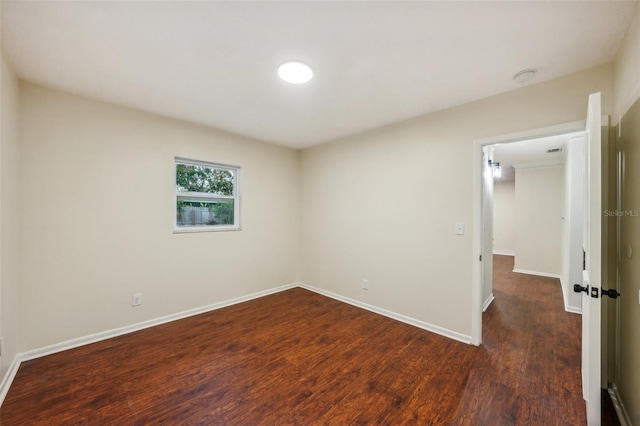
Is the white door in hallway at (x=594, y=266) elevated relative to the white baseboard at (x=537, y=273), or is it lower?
elevated

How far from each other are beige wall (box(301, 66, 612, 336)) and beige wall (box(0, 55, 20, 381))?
332cm

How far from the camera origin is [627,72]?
5.30ft

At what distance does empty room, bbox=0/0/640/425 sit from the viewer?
1578 mm

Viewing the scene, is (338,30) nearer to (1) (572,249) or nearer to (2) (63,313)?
(2) (63,313)

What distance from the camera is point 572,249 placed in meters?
3.52

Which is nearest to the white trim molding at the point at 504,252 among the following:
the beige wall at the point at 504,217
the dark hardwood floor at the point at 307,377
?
the beige wall at the point at 504,217

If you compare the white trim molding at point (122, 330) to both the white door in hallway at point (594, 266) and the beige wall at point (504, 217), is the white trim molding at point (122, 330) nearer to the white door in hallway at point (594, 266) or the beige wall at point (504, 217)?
the white door in hallway at point (594, 266)

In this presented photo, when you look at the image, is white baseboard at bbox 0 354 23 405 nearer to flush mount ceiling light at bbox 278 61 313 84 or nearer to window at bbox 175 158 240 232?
window at bbox 175 158 240 232

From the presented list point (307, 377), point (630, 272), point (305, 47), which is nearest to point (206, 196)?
point (305, 47)

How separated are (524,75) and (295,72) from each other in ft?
6.11

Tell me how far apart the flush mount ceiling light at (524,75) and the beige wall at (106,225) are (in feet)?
10.8

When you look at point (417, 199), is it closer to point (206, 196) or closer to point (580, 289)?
point (580, 289)

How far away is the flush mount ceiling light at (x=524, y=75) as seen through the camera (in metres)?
2.02

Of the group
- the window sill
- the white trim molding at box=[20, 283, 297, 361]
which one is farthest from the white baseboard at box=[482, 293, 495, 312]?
the window sill
